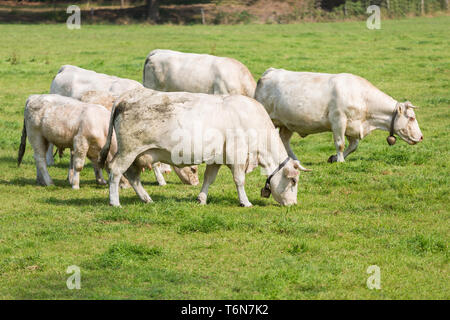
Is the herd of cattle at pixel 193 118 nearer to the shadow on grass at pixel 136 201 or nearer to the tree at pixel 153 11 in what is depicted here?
the shadow on grass at pixel 136 201

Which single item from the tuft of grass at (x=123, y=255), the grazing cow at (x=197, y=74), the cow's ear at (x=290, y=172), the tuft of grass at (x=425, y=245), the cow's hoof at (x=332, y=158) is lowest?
the cow's hoof at (x=332, y=158)

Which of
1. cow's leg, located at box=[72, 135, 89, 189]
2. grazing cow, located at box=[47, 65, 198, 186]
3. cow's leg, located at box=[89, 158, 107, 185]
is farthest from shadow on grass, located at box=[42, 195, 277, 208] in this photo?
grazing cow, located at box=[47, 65, 198, 186]

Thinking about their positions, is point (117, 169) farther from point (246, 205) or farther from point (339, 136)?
point (339, 136)

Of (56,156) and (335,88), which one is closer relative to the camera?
(335,88)

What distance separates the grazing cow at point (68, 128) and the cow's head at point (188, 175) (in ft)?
4.13

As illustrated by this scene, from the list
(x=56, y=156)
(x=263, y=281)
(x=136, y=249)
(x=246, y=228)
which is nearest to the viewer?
(x=263, y=281)

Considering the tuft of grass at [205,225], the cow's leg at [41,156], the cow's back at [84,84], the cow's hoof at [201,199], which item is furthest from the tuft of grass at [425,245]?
the cow's back at [84,84]

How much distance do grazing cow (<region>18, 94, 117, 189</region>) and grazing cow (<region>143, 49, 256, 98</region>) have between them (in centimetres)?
440

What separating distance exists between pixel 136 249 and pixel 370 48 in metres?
23.8

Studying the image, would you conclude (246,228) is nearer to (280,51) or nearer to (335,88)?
(335,88)

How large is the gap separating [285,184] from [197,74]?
6460mm

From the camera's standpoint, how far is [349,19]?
46344mm

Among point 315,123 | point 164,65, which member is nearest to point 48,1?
point 164,65

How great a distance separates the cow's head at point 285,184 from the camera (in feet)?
35.0
